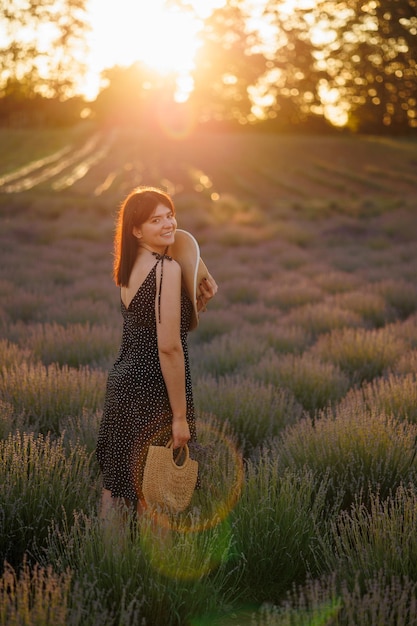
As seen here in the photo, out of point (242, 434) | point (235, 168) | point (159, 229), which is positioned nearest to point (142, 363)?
point (159, 229)

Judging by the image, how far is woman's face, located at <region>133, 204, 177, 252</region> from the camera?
296cm

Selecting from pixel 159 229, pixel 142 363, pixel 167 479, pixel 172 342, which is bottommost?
pixel 167 479

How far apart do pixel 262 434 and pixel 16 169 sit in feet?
119

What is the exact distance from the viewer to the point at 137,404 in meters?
3.02

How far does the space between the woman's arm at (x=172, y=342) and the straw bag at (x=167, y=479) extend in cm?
11

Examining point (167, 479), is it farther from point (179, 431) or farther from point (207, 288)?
point (207, 288)

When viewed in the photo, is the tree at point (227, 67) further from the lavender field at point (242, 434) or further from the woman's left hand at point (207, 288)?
the woman's left hand at point (207, 288)

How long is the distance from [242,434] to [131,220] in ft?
6.51

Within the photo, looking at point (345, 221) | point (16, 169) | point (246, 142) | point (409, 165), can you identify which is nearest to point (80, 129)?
point (246, 142)

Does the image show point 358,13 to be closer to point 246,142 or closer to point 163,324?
point 163,324

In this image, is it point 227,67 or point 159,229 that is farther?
point 227,67

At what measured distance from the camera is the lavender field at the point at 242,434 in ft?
8.39

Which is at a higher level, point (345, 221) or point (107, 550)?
point (345, 221)

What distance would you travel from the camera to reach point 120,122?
75438 mm
